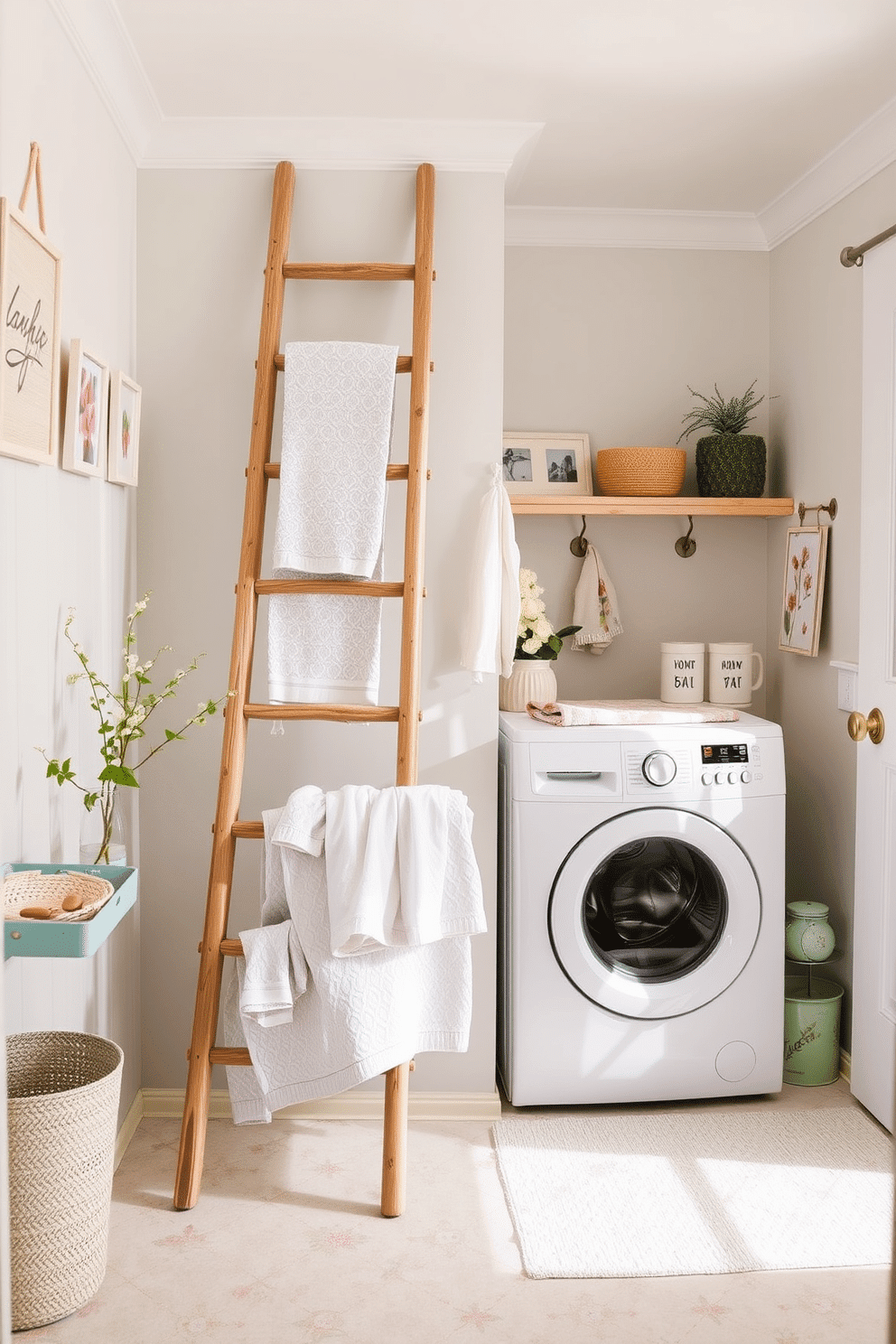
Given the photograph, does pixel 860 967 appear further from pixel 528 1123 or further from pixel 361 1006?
pixel 361 1006

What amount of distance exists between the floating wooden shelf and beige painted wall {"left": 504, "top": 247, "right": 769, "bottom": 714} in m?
0.21

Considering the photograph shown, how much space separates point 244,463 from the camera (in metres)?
2.59

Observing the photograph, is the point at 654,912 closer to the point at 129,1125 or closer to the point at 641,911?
the point at 641,911

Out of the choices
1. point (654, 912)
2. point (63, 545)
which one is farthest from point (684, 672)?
point (63, 545)

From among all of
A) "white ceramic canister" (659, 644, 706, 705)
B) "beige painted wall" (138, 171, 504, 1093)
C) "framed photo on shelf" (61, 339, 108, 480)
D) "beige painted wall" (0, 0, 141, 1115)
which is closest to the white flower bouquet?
"beige painted wall" (138, 171, 504, 1093)

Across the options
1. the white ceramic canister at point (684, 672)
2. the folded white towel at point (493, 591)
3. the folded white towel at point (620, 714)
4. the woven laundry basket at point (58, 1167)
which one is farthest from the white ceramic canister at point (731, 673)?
the woven laundry basket at point (58, 1167)

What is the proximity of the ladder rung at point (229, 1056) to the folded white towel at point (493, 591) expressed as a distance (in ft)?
3.06

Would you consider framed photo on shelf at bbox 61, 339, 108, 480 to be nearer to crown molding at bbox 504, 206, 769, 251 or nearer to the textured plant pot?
crown molding at bbox 504, 206, 769, 251

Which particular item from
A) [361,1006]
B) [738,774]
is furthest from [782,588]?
[361,1006]

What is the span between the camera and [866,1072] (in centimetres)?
263

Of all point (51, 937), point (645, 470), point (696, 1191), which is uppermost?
point (645, 470)

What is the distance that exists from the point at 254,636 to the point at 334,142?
112cm

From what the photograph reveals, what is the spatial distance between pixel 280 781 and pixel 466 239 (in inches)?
51.7

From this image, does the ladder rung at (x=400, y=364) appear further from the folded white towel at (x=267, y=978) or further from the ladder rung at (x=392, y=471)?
the folded white towel at (x=267, y=978)
